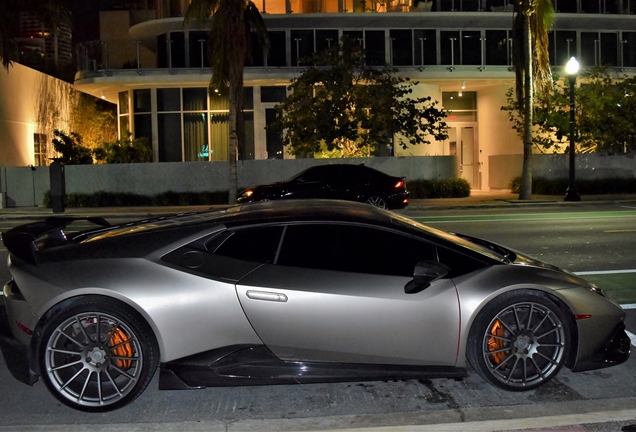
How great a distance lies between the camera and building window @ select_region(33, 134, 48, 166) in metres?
35.8

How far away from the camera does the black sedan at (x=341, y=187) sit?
21906mm

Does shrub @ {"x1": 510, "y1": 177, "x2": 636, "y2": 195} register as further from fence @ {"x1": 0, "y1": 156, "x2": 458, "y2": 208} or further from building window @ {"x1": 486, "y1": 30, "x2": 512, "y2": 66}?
fence @ {"x1": 0, "y1": 156, "x2": 458, "y2": 208}

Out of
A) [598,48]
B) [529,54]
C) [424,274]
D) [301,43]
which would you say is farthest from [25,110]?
[424,274]

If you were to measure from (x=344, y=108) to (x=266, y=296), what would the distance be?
77.3ft

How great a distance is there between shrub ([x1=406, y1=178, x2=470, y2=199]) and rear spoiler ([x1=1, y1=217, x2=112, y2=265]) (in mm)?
22729

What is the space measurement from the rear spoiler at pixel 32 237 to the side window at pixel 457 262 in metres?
3.00

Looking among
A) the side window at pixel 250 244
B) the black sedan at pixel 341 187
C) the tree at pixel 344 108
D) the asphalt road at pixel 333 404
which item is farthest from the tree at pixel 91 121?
the side window at pixel 250 244

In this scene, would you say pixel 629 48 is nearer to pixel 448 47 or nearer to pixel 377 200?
pixel 448 47

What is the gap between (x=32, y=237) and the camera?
19.0ft

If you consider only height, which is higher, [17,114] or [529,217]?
[17,114]

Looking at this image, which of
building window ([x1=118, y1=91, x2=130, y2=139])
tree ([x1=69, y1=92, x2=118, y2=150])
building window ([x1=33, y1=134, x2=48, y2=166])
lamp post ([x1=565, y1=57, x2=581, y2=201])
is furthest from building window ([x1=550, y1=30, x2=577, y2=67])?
building window ([x1=33, y1=134, x2=48, y2=166])

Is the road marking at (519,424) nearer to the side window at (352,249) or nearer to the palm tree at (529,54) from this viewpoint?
the side window at (352,249)

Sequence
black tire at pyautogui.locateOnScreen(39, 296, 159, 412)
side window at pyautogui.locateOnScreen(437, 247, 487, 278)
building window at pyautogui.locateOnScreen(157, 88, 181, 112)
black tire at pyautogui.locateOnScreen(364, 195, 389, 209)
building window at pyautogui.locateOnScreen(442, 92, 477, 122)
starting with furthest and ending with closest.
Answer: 1. building window at pyautogui.locateOnScreen(442, 92, 477, 122)
2. building window at pyautogui.locateOnScreen(157, 88, 181, 112)
3. black tire at pyautogui.locateOnScreen(364, 195, 389, 209)
4. side window at pyautogui.locateOnScreen(437, 247, 487, 278)
5. black tire at pyautogui.locateOnScreen(39, 296, 159, 412)

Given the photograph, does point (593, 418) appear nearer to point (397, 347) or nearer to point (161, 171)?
point (397, 347)
